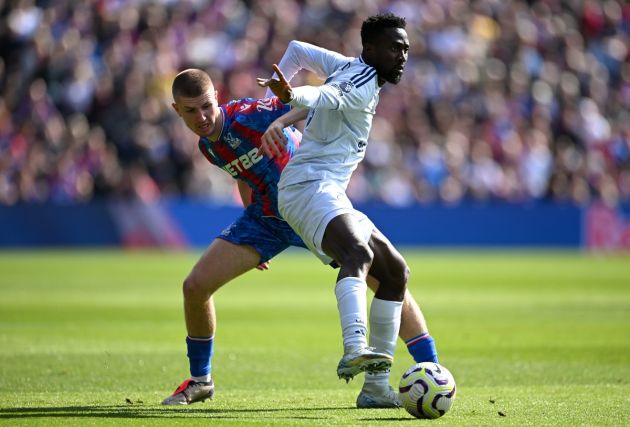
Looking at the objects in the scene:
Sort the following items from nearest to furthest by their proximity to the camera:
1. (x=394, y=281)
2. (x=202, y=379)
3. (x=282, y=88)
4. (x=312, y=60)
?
1. (x=282, y=88)
2. (x=394, y=281)
3. (x=312, y=60)
4. (x=202, y=379)

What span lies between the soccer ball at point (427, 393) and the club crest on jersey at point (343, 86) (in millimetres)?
1851

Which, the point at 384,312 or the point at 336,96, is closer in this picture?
the point at 336,96

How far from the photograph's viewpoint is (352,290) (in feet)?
23.1

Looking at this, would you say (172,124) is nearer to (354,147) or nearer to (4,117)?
(4,117)

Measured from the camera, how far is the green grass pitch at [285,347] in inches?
293

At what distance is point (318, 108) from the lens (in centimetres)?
740

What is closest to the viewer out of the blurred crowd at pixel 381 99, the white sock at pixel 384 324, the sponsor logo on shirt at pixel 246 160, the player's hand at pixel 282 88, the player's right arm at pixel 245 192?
the player's hand at pixel 282 88

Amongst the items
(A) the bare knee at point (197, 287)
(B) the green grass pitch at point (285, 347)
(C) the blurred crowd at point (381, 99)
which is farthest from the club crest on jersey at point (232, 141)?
(C) the blurred crowd at point (381, 99)

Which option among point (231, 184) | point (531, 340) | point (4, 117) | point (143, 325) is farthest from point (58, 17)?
Result: point (531, 340)

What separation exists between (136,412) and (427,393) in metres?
1.89

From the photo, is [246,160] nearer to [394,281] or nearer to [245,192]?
[245,192]

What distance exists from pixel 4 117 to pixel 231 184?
18.3 feet

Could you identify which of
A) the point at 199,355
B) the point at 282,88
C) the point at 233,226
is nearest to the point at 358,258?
the point at 282,88

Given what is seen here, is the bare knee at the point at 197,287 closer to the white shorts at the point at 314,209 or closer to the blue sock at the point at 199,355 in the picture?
the blue sock at the point at 199,355
